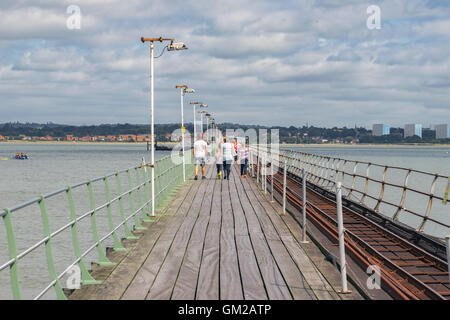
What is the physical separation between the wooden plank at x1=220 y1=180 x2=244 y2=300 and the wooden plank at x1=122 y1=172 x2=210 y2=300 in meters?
0.94

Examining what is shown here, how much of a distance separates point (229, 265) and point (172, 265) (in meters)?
0.85

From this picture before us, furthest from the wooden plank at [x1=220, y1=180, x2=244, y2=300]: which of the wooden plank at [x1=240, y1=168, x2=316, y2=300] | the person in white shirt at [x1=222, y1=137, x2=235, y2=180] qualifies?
the person in white shirt at [x1=222, y1=137, x2=235, y2=180]

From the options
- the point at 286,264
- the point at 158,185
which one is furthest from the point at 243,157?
the point at 286,264

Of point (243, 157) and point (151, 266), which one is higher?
point (243, 157)

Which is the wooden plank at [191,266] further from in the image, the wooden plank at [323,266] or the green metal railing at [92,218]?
the wooden plank at [323,266]

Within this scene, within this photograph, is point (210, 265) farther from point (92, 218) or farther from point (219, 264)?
point (92, 218)

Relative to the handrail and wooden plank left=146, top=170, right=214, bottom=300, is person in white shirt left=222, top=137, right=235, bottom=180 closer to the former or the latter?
the handrail

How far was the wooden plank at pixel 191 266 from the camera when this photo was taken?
21.5ft

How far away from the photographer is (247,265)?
807 centimetres

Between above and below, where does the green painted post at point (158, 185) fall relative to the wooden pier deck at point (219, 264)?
above

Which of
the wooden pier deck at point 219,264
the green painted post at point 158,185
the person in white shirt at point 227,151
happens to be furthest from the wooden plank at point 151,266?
the person in white shirt at point 227,151

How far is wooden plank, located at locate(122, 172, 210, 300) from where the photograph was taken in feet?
21.5

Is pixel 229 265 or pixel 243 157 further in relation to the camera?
pixel 243 157
